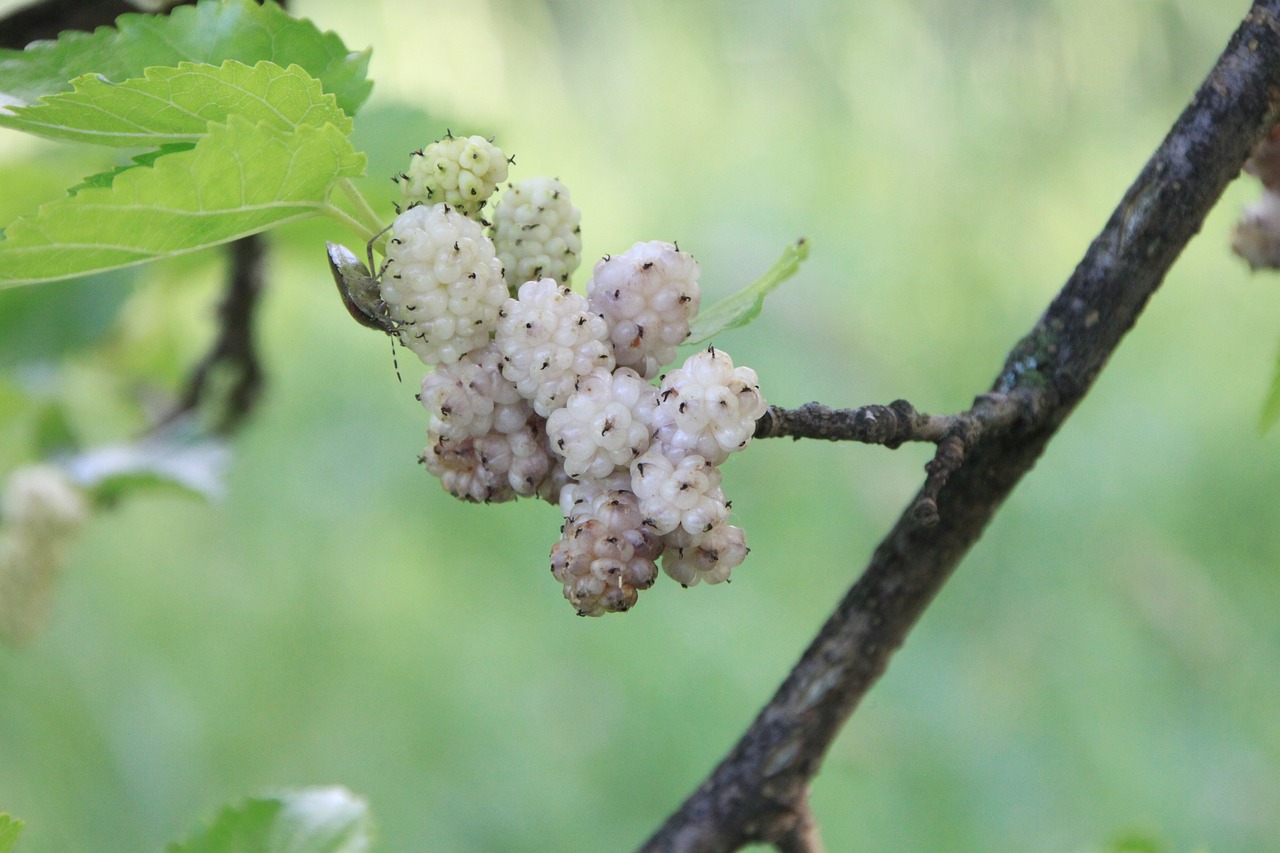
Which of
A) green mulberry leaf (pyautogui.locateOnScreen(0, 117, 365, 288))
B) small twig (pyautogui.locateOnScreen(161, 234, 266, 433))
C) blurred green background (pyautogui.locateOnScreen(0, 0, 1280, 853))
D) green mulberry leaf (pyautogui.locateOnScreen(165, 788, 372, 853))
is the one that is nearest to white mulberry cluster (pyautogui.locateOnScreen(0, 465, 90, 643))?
small twig (pyautogui.locateOnScreen(161, 234, 266, 433))

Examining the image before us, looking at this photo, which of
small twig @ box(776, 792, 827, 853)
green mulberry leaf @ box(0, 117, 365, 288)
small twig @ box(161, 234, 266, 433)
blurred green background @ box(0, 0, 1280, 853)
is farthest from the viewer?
blurred green background @ box(0, 0, 1280, 853)

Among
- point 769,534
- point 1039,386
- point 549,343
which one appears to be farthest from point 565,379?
point 769,534

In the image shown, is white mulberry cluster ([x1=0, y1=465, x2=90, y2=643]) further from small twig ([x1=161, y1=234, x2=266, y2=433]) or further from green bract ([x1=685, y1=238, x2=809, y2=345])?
green bract ([x1=685, y1=238, x2=809, y2=345])

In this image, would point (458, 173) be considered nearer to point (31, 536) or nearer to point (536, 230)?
point (536, 230)

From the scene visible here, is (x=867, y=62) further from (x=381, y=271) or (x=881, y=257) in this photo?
(x=381, y=271)

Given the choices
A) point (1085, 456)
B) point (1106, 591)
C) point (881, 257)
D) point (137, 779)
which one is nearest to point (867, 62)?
point (881, 257)

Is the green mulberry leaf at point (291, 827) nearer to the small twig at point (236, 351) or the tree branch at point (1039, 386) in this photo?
the tree branch at point (1039, 386)

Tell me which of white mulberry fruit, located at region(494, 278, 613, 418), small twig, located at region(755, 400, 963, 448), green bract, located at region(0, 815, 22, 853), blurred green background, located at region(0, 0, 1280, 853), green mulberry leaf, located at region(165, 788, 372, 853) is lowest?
green bract, located at region(0, 815, 22, 853)
